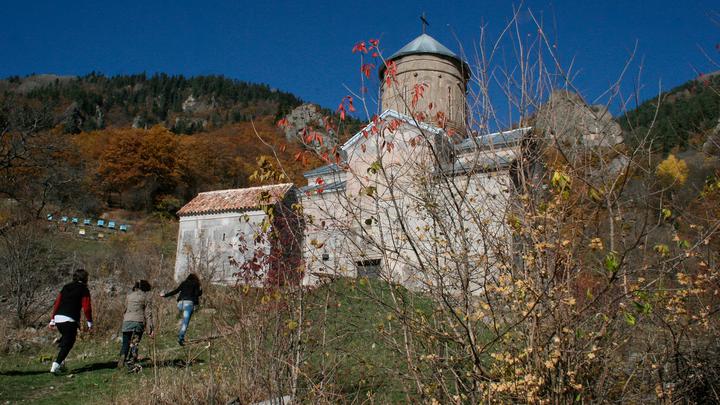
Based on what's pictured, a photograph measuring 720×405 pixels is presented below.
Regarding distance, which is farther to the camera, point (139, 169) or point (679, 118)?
point (139, 169)

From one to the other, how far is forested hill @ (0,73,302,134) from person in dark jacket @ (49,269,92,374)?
5190cm

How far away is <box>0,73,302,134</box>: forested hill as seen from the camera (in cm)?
6398

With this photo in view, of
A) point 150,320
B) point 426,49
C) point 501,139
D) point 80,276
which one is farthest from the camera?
point 426,49

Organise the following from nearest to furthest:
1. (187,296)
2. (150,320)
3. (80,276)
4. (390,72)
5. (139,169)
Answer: (390,72) → (80,276) → (150,320) → (187,296) → (139,169)

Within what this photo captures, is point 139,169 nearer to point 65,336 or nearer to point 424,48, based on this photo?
point 424,48

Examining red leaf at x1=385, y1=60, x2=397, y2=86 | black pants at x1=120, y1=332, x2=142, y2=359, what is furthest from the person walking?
red leaf at x1=385, y1=60, x2=397, y2=86

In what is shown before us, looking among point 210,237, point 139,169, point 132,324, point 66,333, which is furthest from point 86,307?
point 139,169

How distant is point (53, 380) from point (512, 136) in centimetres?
593

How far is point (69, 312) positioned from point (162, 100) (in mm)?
77219

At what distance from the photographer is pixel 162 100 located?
76.8 metres

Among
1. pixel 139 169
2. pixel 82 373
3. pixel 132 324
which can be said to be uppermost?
pixel 139 169

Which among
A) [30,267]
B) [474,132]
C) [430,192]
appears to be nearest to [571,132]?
[474,132]

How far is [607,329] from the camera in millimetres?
2584

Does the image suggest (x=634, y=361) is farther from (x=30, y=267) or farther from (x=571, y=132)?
(x=30, y=267)
